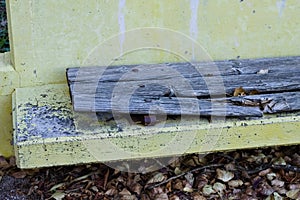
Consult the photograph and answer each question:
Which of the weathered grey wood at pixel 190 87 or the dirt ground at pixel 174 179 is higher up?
the weathered grey wood at pixel 190 87

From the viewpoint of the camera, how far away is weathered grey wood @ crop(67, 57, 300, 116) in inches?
103

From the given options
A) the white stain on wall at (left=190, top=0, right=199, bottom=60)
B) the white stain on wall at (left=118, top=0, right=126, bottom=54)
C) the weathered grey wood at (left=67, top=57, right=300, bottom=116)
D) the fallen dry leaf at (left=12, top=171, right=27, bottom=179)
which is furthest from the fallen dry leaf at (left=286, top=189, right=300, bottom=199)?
the fallen dry leaf at (left=12, top=171, right=27, bottom=179)

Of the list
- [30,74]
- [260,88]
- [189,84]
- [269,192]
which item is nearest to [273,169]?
[269,192]

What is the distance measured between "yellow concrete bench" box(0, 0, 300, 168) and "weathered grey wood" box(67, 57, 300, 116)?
92mm

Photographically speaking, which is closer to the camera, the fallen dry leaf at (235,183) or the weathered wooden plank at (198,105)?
the weathered wooden plank at (198,105)

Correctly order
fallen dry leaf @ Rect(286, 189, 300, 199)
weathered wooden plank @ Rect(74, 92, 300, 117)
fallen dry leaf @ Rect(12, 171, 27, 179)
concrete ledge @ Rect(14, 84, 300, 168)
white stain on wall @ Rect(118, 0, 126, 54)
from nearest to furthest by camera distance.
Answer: concrete ledge @ Rect(14, 84, 300, 168), weathered wooden plank @ Rect(74, 92, 300, 117), fallen dry leaf @ Rect(286, 189, 300, 199), white stain on wall @ Rect(118, 0, 126, 54), fallen dry leaf @ Rect(12, 171, 27, 179)

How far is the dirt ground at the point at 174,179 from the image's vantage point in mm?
2988

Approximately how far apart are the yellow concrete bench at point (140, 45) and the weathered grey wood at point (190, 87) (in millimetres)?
92

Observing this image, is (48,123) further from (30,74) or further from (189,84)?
(189,84)

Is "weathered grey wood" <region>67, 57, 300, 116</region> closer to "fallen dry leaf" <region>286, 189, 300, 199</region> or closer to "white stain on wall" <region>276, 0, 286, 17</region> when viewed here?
"white stain on wall" <region>276, 0, 286, 17</region>

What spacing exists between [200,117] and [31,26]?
113cm

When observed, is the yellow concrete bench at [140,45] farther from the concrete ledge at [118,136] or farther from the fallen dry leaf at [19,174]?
the fallen dry leaf at [19,174]

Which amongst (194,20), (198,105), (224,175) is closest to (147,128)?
(198,105)

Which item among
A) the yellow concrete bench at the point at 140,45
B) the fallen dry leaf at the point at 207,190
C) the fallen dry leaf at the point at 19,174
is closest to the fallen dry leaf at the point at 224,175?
the fallen dry leaf at the point at 207,190
